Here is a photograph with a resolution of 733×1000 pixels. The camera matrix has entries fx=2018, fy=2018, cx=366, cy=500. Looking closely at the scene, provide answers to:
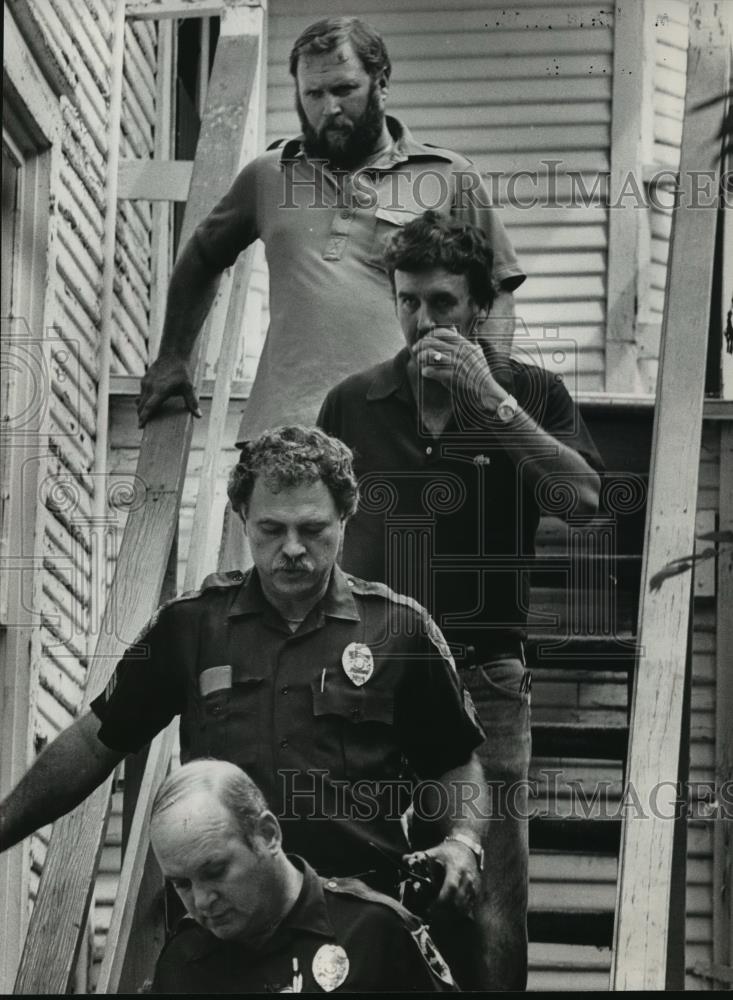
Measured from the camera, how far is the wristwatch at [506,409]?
583cm

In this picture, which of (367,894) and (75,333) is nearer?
(367,894)

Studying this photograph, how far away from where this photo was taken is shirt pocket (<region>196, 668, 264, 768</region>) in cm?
545

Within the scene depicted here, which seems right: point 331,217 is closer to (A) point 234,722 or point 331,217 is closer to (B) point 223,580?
(B) point 223,580

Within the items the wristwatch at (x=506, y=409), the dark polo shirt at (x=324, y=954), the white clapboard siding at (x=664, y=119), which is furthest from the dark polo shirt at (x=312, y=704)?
the white clapboard siding at (x=664, y=119)

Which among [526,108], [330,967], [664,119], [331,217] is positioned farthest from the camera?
[664,119]

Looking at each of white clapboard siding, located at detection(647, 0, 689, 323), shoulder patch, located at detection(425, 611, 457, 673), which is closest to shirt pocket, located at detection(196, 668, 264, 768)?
shoulder patch, located at detection(425, 611, 457, 673)

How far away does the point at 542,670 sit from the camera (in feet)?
23.9

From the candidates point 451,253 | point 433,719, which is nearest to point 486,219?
point 451,253

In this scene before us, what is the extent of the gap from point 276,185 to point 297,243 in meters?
0.23

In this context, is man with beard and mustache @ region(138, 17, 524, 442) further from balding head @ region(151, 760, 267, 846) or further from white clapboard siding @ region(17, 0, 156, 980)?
balding head @ region(151, 760, 267, 846)

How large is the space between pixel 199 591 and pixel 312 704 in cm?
49

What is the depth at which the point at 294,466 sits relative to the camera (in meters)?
5.61

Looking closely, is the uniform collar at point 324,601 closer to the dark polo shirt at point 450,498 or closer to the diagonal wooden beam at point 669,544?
the dark polo shirt at point 450,498

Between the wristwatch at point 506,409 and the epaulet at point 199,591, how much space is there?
880 mm
